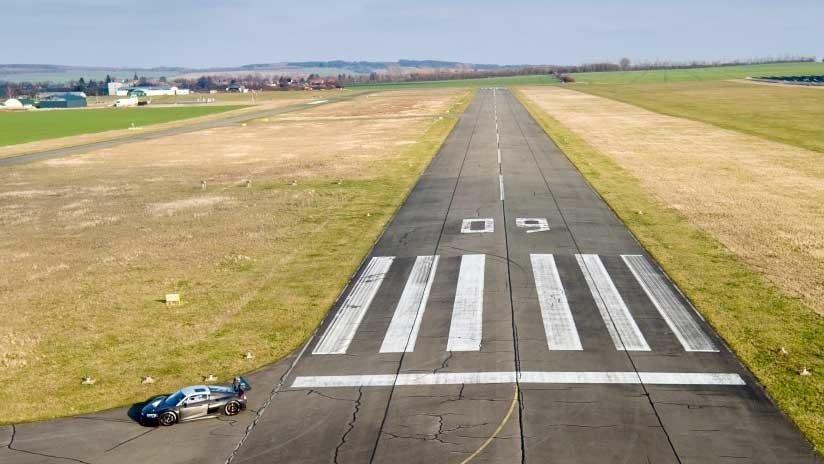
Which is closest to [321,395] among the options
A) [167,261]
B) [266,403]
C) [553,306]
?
[266,403]

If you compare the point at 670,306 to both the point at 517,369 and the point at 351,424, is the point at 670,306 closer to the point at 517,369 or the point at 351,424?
the point at 517,369

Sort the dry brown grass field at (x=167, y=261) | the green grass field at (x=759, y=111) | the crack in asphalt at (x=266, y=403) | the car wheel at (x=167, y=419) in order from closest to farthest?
the crack in asphalt at (x=266, y=403) < the car wheel at (x=167, y=419) < the dry brown grass field at (x=167, y=261) < the green grass field at (x=759, y=111)

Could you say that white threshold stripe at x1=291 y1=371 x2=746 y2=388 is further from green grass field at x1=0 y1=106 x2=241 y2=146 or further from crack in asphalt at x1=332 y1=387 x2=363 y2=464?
green grass field at x1=0 y1=106 x2=241 y2=146

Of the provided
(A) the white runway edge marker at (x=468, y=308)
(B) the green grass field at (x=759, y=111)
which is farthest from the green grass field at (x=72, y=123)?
(B) the green grass field at (x=759, y=111)

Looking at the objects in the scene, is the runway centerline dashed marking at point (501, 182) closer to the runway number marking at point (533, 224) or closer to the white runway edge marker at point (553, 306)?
the runway number marking at point (533, 224)

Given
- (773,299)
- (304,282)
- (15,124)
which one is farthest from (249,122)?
(773,299)

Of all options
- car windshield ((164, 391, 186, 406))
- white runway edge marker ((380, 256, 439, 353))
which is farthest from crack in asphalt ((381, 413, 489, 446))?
car windshield ((164, 391, 186, 406))
